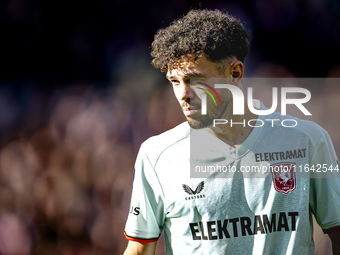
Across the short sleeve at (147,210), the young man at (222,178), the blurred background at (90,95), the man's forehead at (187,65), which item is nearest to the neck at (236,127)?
the young man at (222,178)

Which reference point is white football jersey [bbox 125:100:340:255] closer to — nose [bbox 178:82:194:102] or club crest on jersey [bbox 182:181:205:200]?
club crest on jersey [bbox 182:181:205:200]

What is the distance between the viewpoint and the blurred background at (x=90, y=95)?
2.30 meters

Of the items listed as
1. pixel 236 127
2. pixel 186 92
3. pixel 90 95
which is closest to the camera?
pixel 186 92

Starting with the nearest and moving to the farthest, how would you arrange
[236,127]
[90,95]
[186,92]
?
[186,92]
[236,127]
[90,95]

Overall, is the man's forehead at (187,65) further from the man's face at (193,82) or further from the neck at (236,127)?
the neck at (236,127)

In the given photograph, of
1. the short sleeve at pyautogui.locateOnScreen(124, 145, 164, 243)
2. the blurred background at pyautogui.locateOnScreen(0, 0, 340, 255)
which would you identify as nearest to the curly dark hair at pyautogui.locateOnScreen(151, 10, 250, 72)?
the short sleeve at pyautogui.locateOnScreen(124, 145, 164, 243)

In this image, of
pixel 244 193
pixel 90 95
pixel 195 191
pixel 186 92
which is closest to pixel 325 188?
pixel 244 193

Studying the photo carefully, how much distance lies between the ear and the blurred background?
41.7 inches

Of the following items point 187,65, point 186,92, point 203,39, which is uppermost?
point 203,39

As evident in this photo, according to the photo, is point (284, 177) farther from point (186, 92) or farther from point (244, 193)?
point (186, 92)

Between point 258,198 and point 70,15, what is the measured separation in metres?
2.02

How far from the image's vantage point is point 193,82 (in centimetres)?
121

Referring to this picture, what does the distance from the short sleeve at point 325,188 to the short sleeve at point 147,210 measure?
1.98 ft

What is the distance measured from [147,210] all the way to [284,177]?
1.84 ft
